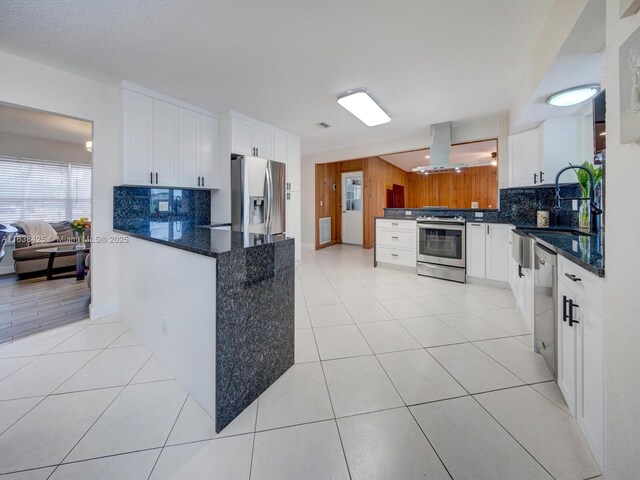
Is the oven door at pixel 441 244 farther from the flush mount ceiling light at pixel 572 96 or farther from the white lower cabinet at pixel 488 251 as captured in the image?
the flush mount ceiling light at pixel 572 96

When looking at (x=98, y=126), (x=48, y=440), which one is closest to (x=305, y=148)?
(x=98, y=126)

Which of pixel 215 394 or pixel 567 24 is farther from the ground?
pixel 567 24

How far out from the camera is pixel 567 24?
156cm

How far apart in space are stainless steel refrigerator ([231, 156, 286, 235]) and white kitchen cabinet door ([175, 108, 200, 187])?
1.56 ft

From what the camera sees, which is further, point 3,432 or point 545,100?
point 545,100

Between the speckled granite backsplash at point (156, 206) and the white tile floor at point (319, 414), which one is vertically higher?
the speckled granite backsplash at point (156, 206)

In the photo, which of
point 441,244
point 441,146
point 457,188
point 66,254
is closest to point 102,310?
point 66,254

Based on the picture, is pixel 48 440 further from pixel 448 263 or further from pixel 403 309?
pixel 448 263

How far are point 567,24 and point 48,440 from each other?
3574mm

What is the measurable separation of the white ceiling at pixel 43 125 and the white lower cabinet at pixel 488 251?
5.52 meters

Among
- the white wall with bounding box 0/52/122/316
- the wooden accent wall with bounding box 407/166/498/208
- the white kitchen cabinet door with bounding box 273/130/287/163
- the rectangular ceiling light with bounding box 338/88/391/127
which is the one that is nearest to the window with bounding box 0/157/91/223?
the white wall with bounding box 0/52/122/316

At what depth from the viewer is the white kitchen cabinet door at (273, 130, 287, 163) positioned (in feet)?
14.0

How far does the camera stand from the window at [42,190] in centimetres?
434

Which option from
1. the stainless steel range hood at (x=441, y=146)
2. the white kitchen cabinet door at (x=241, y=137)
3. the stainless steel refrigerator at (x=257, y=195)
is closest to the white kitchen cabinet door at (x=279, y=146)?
the stainless steel refrigerator at (x=257, y=195)
